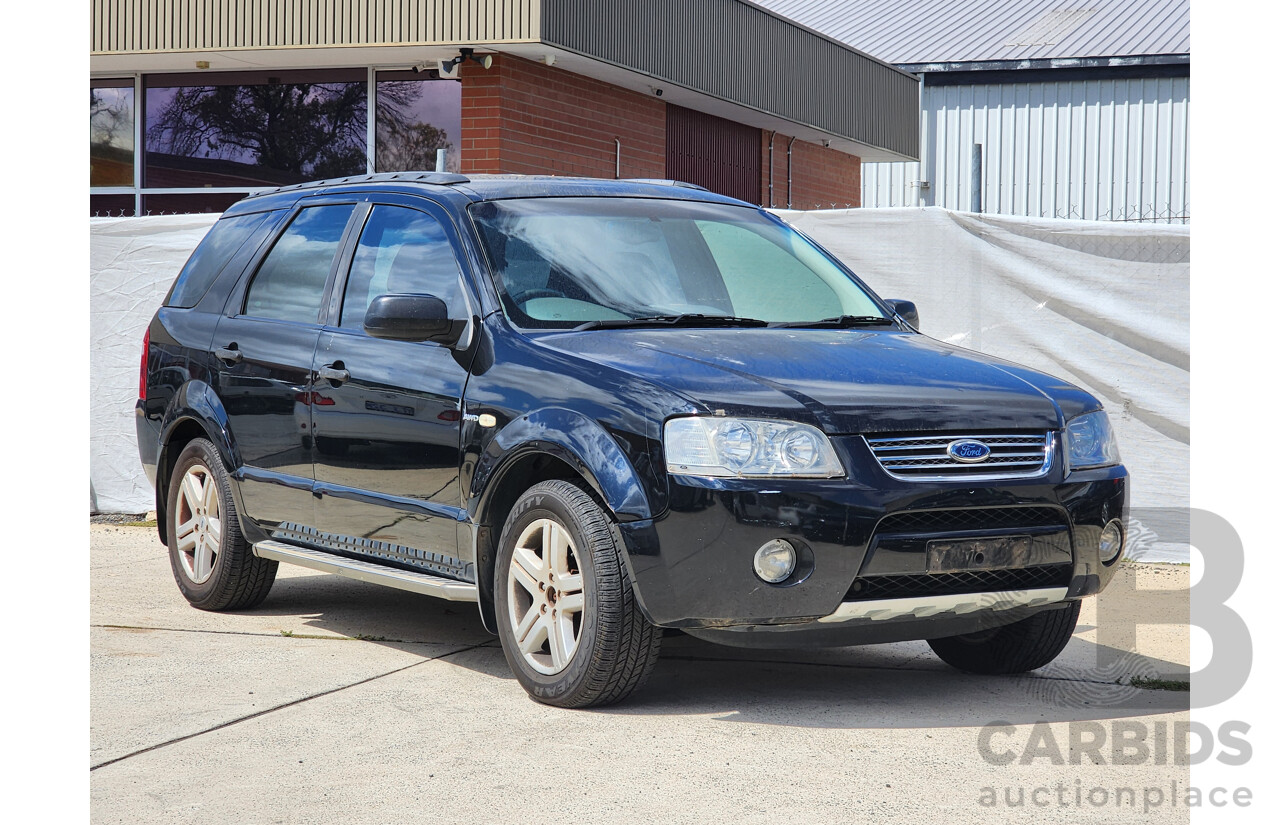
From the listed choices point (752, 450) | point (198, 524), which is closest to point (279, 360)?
point (198, 524)

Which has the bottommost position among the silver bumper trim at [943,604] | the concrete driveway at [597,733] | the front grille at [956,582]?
the concrete driveway at [597,733]

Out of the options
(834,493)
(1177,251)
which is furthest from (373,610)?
(1177,251)

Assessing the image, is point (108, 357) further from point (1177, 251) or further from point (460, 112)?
point (1177, 251)

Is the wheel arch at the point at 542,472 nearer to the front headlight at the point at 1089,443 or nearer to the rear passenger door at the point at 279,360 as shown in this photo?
the rear passenger door at the point at 279,360

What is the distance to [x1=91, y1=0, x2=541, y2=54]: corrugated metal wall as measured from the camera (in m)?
12.6

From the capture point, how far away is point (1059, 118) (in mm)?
27781

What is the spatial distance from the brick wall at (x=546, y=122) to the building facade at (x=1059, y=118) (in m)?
11.0

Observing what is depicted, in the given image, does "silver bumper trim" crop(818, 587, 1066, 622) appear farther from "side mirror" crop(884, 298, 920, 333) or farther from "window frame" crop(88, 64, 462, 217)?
"window frame" crop(88, 64, 462, 217)

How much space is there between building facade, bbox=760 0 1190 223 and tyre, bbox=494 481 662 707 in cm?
2163

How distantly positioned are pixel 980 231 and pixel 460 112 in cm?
657

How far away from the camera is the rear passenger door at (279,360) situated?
6.36 metres

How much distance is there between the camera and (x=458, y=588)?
550 centimetres

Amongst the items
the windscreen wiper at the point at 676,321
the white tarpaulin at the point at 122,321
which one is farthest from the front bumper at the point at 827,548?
the white tarpaulin at the point at 122,321

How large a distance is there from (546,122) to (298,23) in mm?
2455
